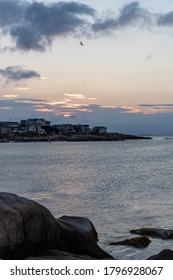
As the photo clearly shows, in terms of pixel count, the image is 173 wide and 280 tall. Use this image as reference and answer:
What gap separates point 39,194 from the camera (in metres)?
37.4

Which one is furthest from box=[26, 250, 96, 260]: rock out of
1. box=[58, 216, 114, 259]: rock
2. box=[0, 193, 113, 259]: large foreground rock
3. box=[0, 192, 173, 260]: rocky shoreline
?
box=[58, 216, 114, 259]: rock

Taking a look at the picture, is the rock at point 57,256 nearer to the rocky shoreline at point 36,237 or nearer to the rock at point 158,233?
the rocky shoreline at point 36,237

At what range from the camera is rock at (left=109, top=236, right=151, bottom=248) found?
723 inches

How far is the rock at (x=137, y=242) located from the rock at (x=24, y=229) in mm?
6419

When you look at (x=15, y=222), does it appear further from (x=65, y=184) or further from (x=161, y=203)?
(x=65, y=184)

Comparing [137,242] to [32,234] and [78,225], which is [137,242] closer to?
[78,225]

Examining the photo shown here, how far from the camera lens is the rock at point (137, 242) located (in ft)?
60.3

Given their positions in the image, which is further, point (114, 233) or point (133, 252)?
point (114, 233)

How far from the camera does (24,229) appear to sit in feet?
A: 38.3

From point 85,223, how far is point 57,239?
332 cm

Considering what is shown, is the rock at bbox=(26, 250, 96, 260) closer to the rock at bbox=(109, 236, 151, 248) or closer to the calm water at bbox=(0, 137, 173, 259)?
the calm water at bbox=(0, 137, 173, 259)
